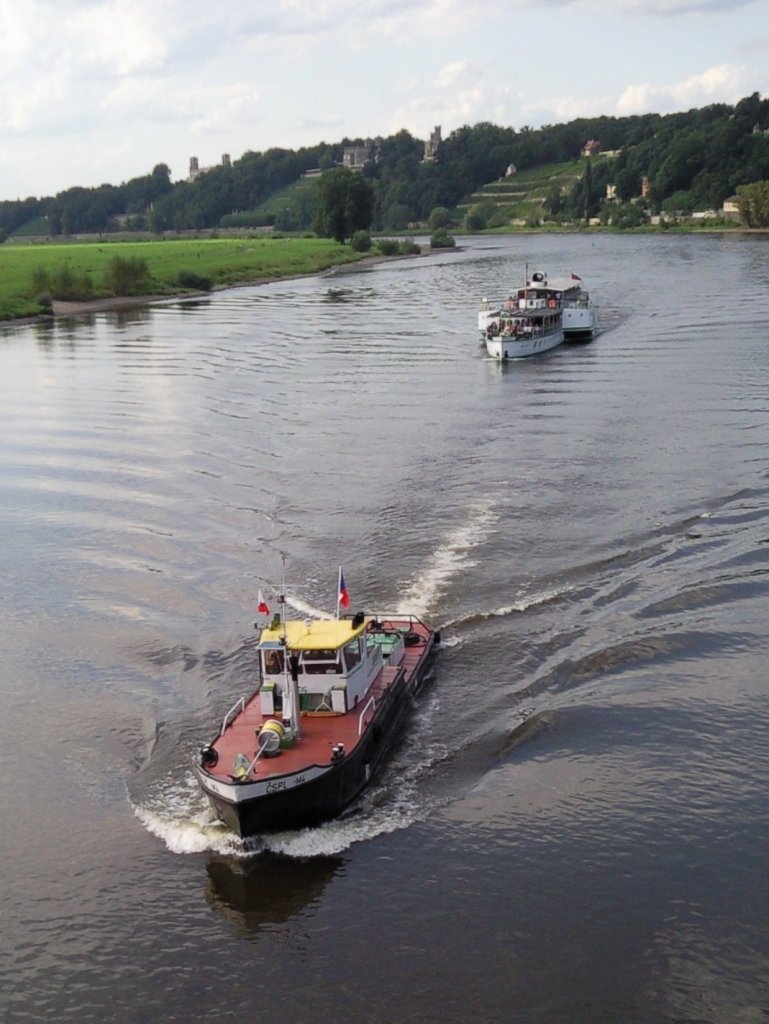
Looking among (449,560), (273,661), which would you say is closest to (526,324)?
(449,560)

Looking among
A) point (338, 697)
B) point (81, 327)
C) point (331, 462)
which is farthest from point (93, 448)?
point (81, 327)

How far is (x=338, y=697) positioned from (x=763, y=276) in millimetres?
120604

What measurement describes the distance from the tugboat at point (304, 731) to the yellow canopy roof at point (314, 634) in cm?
2

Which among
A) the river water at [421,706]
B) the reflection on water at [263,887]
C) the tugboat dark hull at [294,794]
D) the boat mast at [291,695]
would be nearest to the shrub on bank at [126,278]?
the river water at [421,706]

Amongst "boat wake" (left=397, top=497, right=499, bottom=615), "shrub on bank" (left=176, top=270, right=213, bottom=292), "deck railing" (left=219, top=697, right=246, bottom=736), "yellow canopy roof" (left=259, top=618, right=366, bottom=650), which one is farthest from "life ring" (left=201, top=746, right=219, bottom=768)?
"shrub on bank" (left=176, top=270, right=213, bottom=292)

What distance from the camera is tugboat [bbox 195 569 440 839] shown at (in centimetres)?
2705

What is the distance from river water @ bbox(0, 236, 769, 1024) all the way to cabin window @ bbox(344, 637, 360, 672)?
2.89 meters

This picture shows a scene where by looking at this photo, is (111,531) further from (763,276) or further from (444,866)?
(763,276)

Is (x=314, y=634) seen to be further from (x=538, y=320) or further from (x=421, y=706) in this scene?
(x=538, y=320)

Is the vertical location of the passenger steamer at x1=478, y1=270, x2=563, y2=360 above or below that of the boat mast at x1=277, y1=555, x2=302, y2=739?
above

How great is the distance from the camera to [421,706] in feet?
112

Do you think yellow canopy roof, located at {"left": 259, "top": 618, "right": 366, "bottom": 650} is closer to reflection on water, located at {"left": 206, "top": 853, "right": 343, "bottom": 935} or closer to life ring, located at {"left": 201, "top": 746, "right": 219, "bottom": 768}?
life ring, located at {"left": 201, "top": 746, "right": 219, "bottom": 768}

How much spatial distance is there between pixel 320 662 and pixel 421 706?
17.1 ft

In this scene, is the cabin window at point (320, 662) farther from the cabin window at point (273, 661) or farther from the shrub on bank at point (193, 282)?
the shrub on bank at point (193, 282)
